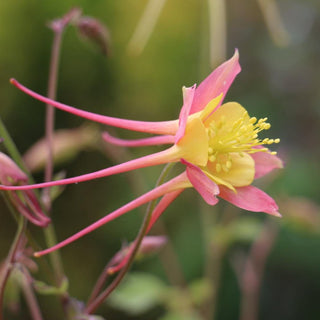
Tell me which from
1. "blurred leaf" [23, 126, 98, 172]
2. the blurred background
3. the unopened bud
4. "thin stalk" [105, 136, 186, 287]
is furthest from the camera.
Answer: the blurred background

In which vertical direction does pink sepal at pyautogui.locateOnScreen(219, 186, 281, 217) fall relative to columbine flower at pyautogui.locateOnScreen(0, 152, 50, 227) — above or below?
above

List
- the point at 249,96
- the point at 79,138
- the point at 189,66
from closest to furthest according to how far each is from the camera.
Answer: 1. the point at 79,138
2. the point at 189,66
3. the point at 249,96

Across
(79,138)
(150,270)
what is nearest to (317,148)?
(150,270)

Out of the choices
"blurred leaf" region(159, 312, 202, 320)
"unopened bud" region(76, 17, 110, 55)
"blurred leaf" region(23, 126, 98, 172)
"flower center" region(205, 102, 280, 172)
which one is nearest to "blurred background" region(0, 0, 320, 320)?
"blurred leaf" region(159, 312, 202, 320)

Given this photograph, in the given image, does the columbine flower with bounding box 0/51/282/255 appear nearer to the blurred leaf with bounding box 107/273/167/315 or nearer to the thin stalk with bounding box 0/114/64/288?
the thin stalk with bounding box 0/114/64/288

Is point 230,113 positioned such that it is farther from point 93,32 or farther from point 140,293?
point 140,293

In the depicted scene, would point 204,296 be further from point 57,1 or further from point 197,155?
point 57,1
